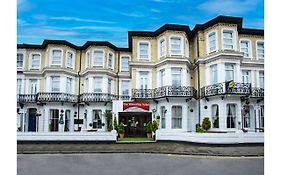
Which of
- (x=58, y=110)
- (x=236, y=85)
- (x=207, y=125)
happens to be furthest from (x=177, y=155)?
(x=58, y=110)

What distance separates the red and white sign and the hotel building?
0.03 meters

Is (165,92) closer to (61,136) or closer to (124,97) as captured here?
(124,97)

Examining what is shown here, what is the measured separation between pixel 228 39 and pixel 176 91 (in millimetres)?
2221

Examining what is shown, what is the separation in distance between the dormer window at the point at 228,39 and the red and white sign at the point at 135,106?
302 centimetres

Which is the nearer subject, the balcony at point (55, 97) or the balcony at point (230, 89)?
the balcony at point (230, 89)

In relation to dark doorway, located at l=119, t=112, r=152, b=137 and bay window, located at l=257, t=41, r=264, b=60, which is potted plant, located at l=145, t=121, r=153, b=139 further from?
bay window, located at l=257, t=41, r=264, b=60

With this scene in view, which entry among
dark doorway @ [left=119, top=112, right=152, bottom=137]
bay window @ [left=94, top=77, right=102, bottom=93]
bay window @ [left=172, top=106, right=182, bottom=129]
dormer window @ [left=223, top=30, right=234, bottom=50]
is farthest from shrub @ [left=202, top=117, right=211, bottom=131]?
bay window @ [left=94, top=77, right=102, bottom=93]

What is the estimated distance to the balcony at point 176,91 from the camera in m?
7.30

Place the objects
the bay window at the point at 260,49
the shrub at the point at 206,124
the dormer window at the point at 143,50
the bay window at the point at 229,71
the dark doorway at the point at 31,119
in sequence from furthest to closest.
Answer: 1. the dormer window at the point at 143,50
2. the bay window at the point at 260,49
3. the bay window at the point at 229,71
4. the dark doorway at the point at 31,119
5. the shrub at the point at 206,124

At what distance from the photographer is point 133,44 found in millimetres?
8148

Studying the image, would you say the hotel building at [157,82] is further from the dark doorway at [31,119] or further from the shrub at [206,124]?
the shrub at [206,124]

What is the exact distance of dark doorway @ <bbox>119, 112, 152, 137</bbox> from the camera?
24.8 ft

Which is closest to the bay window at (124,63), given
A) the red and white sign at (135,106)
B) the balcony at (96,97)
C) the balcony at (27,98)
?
the balcony at (96,97)

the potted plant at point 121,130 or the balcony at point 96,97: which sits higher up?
the balcony at point 96,97
